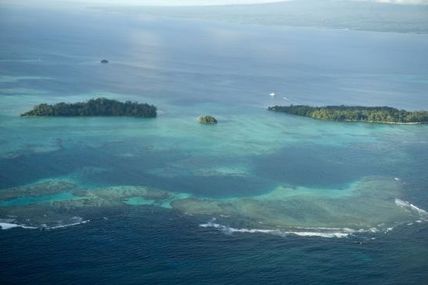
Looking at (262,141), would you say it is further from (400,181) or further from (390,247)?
(390,247)

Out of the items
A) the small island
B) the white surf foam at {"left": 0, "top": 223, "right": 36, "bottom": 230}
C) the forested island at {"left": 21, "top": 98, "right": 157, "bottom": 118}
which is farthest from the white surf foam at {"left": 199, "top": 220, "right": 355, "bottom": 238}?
the forested island at {"left": 21, "top": 98, "right": 157, "bottom": 118}

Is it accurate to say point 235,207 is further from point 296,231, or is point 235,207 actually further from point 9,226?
point 9,226

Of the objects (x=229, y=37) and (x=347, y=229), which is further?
(x=229, y=37)

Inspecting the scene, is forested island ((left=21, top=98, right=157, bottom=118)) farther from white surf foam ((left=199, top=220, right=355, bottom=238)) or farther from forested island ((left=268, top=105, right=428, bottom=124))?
white surf foam ((left=199, top=220, right=355, bottom=238))

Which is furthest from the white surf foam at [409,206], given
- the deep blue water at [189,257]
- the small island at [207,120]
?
the small island at [207,120]

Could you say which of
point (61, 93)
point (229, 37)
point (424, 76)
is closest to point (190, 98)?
point (61, 93)

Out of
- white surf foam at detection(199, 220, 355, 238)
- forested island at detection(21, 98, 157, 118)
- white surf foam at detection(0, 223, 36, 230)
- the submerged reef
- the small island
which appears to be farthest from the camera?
the small island

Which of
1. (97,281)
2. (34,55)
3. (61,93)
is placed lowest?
(97,281)
